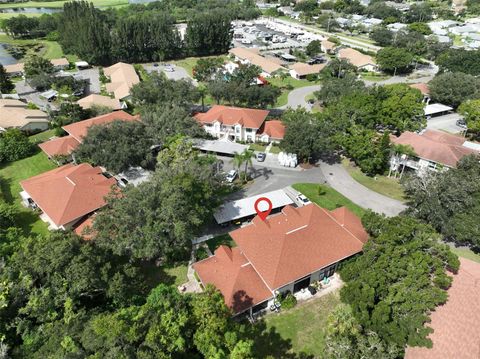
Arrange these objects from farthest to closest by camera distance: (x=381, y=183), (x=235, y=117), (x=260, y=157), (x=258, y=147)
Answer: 1. (x=235, y=117)
2. (x=258, y=147)
3. (x=260, y=157)
4. (x=381, y=183)

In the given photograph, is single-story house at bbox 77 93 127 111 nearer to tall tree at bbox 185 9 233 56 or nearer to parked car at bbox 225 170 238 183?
parked car at bbox 225 170 238 183

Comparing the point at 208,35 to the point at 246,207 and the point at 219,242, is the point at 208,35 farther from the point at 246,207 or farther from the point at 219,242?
the point at 219,242

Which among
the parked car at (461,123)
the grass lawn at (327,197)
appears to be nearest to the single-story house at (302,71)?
the parked car at (461,123)

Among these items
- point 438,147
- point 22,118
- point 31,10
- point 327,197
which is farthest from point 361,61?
point 31,10

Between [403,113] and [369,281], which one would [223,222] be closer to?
[369,281]

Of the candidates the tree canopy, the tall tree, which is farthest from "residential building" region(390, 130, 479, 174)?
the tall tree
